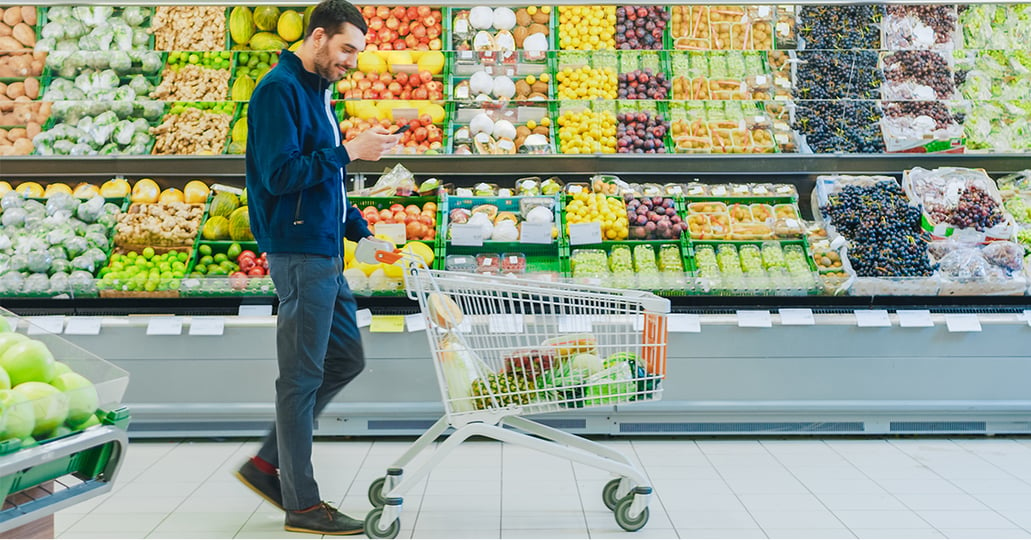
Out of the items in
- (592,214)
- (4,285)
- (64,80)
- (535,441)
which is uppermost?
(64,80)

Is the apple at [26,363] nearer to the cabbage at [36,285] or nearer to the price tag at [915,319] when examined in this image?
the cabbage at [36,285]

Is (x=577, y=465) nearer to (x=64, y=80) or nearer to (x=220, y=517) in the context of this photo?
(x=220, y=517)

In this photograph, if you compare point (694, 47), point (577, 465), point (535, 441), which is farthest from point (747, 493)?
point (694, 47)

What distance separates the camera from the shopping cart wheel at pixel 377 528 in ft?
10.1

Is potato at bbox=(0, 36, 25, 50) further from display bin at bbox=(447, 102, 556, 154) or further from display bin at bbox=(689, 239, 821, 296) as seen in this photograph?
display bin at bbox=(689, 239, 821, 296)

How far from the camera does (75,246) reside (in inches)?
180

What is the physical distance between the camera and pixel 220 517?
10.9ft

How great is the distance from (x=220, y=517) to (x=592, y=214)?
7.70ft

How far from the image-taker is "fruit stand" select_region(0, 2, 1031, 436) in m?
4.39

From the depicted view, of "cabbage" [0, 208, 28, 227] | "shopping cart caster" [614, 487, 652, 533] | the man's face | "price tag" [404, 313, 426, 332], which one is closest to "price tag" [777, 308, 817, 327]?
"shopping cart caster" [614, 487, 652, 533]

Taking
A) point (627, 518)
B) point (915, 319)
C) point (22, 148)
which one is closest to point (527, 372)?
point (627, 518)

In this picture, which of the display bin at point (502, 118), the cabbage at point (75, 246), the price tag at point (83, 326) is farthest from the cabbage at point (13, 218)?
the display bin at point (502, 118)

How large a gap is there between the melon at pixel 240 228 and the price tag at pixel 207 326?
0.52 m

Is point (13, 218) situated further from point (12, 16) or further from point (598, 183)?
point (598, 183)
